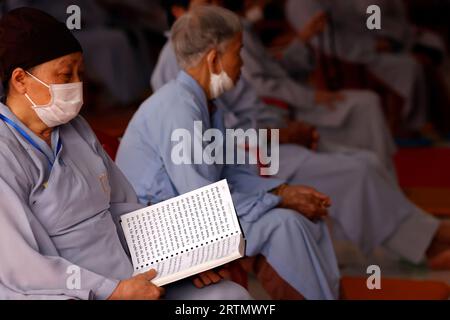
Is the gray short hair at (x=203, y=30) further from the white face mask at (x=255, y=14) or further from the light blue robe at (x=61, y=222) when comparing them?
the white face mask at (x=255, y=14)

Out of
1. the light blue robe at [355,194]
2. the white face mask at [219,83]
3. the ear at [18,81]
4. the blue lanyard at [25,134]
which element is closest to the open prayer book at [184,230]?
the blue lanyard at [25,134]

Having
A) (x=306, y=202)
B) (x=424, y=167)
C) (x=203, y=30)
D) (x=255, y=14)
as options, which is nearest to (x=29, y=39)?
(x=203, y=30)

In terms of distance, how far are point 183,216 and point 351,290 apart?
1.12m

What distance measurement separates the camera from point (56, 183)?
2.29 meters

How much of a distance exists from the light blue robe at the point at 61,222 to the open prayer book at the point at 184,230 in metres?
0.05

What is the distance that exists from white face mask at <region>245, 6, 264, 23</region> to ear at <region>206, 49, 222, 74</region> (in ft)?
7.33

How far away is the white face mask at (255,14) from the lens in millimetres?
5338

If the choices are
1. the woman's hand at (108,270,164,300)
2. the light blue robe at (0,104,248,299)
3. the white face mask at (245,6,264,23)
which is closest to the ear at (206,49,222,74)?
the light blue robe at (0,104,248,299)

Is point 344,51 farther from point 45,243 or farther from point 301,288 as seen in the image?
point 45,243

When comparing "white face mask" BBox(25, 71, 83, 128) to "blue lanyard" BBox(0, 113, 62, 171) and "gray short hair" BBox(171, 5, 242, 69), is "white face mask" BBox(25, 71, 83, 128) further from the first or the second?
"gray short hair" BBox(171, 5, 242, 69)

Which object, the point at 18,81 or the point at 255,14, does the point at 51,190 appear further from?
the point at 255,14

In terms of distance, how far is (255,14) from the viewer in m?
5.54

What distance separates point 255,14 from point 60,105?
334 centimetres

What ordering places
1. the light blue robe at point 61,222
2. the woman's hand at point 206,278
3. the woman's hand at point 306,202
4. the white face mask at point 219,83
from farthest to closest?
the woman's hand at point 306,202 < the white face mask at point 219,83 < the woman's hand at point 206,278 < the light blue robe at point 61,222
